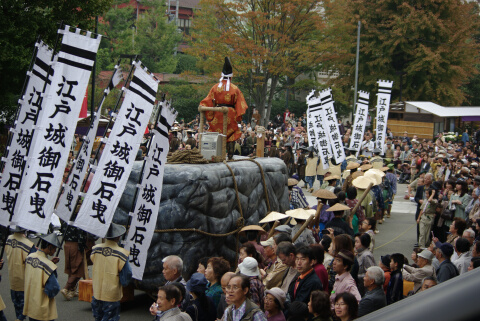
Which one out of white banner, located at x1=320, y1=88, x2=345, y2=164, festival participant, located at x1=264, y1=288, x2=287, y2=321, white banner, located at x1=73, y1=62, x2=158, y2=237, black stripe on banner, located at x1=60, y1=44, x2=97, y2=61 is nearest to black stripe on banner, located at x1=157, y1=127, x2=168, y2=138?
white banner, located at x1=73, y1=62, x2=158, y2=237

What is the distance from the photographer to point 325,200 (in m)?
10.2

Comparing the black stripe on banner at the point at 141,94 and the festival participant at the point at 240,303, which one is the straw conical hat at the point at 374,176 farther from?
the festival participant at the point at 240,303

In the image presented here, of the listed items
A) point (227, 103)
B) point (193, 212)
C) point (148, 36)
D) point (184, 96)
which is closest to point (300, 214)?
point (193, 212)

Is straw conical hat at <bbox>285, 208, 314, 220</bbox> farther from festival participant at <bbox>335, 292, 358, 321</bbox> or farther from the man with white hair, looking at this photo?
festival participant at <bbox>335, 292, 358, 321</bbox>

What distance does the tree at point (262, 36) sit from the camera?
27.0m

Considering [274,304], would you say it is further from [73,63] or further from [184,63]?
[184,63]

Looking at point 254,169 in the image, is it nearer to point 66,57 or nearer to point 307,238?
point 307,238

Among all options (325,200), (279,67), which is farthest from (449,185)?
(279,67)

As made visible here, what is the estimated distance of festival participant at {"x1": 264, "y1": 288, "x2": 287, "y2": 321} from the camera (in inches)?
201

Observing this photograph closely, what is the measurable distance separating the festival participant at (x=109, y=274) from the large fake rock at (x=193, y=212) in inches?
62.4

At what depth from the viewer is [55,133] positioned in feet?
22.7

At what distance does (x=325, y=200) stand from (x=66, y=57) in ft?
17.2

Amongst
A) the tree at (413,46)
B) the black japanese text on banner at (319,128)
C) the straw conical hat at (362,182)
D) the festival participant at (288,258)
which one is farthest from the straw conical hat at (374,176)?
the tree at (413,46)

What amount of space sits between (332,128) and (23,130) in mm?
9096
